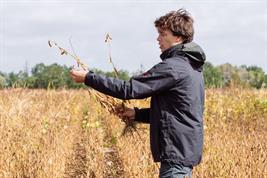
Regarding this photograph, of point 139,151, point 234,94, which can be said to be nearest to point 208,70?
point 234,94

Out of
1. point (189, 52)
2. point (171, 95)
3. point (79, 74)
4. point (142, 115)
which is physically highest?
point (189, 52)

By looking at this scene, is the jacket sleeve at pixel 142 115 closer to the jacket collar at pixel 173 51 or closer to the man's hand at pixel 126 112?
the man's hand at pixel 126 112

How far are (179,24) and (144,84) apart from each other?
44 centimetres

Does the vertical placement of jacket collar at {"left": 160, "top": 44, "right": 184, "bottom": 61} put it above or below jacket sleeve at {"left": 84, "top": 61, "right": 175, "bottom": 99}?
above

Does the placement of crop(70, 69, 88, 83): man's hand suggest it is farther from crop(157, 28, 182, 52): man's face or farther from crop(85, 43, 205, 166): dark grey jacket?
crop(157, 28, 182, 52): man's face

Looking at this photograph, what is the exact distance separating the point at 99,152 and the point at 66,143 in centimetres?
64

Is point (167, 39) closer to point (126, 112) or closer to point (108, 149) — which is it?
point (126, 112)

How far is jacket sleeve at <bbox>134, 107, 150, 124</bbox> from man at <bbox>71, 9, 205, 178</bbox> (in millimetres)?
290

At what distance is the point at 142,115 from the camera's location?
152 inches

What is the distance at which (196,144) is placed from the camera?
350cm

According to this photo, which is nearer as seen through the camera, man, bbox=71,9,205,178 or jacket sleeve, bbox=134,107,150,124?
man, bbox=71,9,205,178

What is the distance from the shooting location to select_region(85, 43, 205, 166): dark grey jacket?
3361mm

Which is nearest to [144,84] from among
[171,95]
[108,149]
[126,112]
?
[171,95]

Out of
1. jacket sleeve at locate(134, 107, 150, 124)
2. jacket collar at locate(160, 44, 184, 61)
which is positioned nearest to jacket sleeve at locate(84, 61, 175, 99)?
jacket collar at locate(160, 44, 184, 61)
